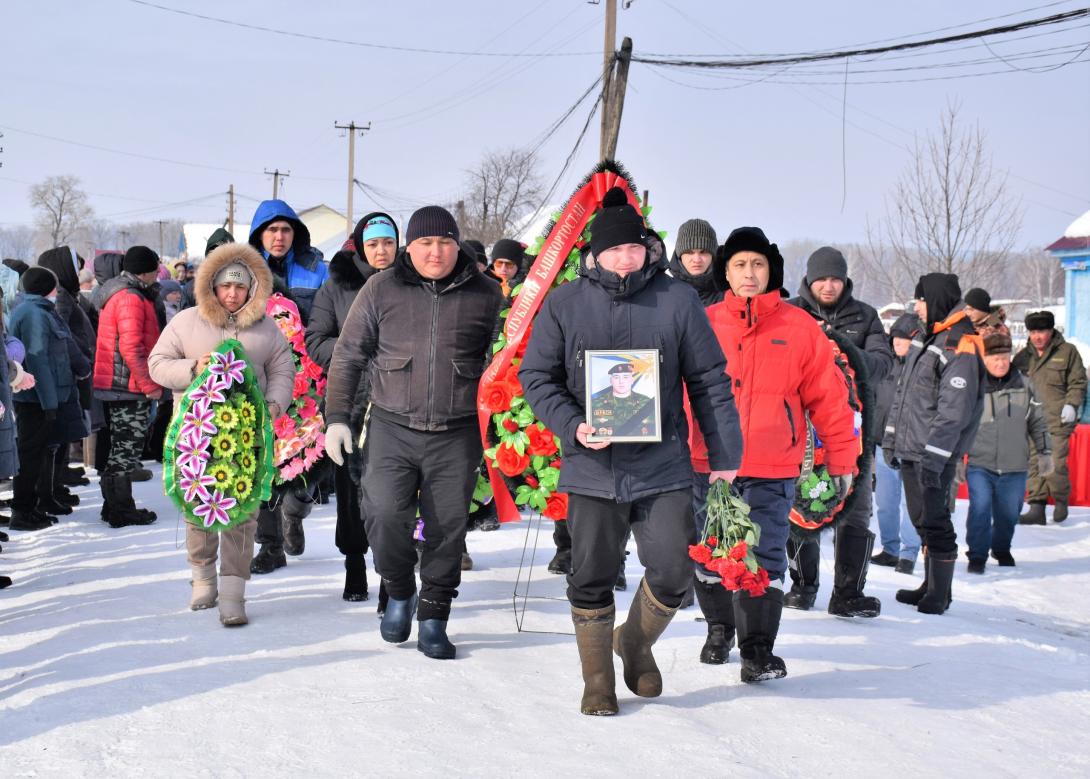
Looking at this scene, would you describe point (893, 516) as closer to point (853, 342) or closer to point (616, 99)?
point (853, 342)

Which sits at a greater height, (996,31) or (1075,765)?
(996,31)

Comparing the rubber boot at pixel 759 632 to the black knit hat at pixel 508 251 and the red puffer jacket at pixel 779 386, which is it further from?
the black knit hat at pixel 508 251

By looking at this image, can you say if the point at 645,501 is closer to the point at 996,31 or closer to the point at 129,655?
the point at 129,655

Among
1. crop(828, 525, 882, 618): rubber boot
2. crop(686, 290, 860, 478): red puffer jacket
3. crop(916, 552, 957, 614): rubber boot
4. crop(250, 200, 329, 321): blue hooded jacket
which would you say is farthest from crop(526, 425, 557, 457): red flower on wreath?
crop(916, 552, 957, 614): rubber boot

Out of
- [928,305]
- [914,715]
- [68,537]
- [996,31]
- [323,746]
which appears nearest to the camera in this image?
[323,746]

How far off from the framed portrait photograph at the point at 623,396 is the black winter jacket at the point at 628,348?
9 centimetres

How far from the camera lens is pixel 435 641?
17.2 ft

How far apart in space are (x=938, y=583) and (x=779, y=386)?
311 cm

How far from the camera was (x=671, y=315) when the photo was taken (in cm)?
434

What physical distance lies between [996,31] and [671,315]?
10.9 metres

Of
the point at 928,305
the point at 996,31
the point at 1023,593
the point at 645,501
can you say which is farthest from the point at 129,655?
the point at 996,31

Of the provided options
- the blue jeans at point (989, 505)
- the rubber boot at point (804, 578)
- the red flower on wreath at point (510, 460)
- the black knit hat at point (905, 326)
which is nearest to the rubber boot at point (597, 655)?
the red flower on wreath at point (510, 460)

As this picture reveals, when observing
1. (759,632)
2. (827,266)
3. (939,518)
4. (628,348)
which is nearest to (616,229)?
(628,348)

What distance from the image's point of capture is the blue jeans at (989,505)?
9664mm
